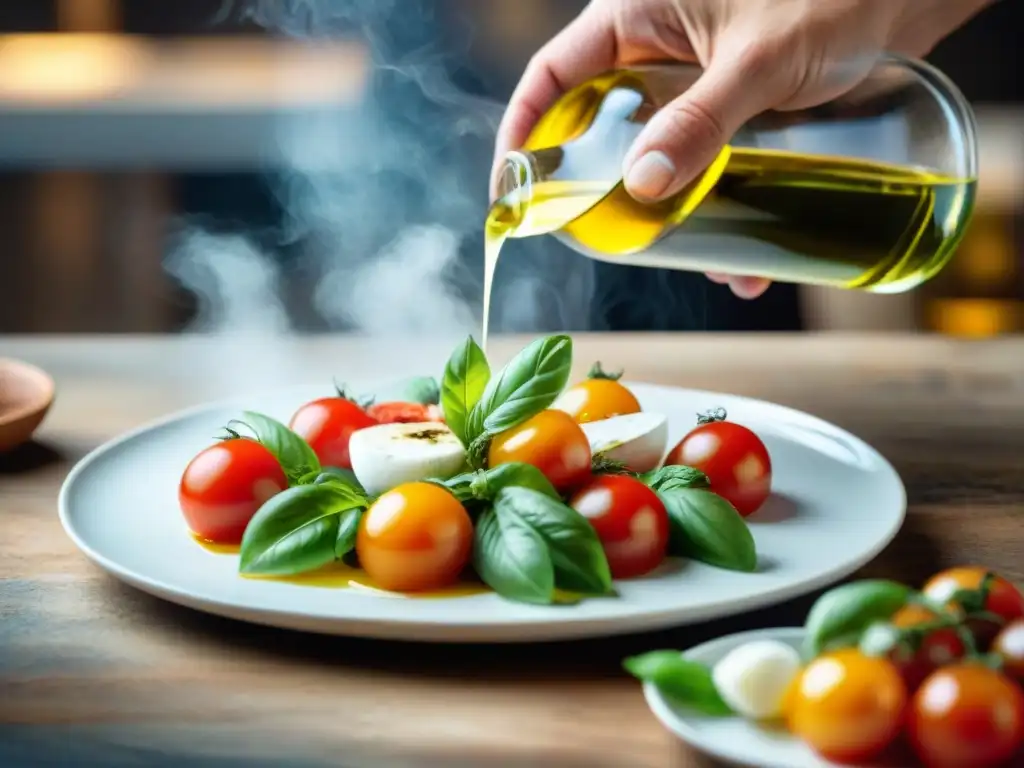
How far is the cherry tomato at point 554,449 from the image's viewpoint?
106cm

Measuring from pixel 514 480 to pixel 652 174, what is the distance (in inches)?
12.3

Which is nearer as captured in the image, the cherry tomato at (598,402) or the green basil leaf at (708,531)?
the green basil leaf at (708,531)

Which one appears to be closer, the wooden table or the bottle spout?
the wooden table

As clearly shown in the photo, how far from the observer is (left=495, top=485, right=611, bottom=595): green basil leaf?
3.04 feet

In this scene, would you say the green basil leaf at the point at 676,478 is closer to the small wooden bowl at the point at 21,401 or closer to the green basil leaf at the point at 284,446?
the green basil leaf at the point at 284,446

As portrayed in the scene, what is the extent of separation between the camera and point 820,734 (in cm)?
69

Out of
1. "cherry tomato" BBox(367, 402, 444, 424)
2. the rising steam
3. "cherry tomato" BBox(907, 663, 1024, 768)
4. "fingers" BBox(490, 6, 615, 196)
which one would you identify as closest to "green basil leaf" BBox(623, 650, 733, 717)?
"cherry tomato" BBox(907, 663, 1024, 768)

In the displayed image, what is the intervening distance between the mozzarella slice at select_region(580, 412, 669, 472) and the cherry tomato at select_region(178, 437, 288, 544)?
292mm

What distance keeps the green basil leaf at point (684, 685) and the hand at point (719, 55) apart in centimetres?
52

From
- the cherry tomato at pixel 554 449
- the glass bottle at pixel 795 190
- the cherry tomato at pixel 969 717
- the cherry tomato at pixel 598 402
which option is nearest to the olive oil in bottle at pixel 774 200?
the glass bottle at pixel 795 190

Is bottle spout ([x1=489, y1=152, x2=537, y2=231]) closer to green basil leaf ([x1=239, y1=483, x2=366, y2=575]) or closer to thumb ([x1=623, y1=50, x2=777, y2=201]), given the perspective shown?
thumb ([x1=623, y1=50, x2=777, y2=201])

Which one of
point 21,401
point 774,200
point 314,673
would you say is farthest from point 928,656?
point 21,401

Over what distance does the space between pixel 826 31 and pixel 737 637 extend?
0.72 meters

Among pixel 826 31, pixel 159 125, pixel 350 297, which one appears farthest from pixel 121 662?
pixel 350 297
